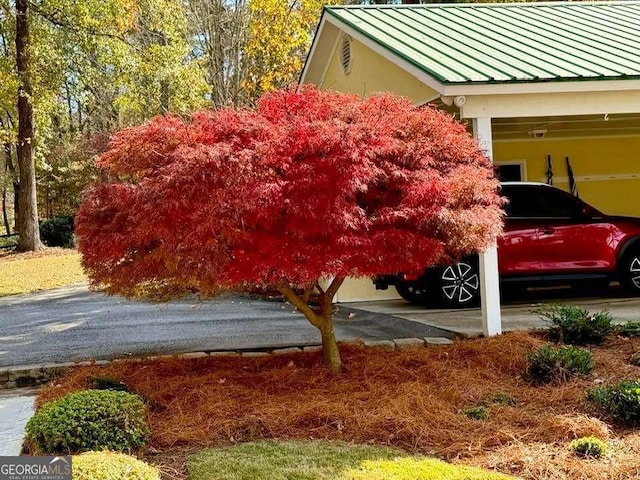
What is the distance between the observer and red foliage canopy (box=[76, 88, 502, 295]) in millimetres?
4832

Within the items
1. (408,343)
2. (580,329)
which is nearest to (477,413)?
(408,343)

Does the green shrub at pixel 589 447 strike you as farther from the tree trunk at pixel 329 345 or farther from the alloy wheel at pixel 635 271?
Answer: the alloy wheel at pixel 635 271

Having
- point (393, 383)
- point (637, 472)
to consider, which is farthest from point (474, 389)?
point (637, 472)

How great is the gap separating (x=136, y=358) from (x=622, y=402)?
4746 millimetres

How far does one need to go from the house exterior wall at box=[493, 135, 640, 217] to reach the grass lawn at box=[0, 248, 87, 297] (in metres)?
9.75

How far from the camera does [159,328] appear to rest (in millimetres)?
9586

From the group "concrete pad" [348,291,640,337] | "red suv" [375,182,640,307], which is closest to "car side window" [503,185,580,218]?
"red suv" [375,182,640,307]

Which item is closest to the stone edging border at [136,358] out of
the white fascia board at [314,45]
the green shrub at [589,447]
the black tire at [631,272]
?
the green shrub at [589,447]

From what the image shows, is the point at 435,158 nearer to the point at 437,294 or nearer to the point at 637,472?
the point at 637,472

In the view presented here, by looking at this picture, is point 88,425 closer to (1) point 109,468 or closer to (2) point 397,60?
(1) point 109,468

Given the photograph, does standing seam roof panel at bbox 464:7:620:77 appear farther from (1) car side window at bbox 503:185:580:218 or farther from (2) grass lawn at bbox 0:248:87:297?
(2) grass lawn at bbox 0:248:87:297

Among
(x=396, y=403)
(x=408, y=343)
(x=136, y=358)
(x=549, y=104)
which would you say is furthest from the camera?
(x=549, y=104)

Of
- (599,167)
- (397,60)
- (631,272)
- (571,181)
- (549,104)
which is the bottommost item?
(631,272)

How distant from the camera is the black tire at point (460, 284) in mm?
9609
